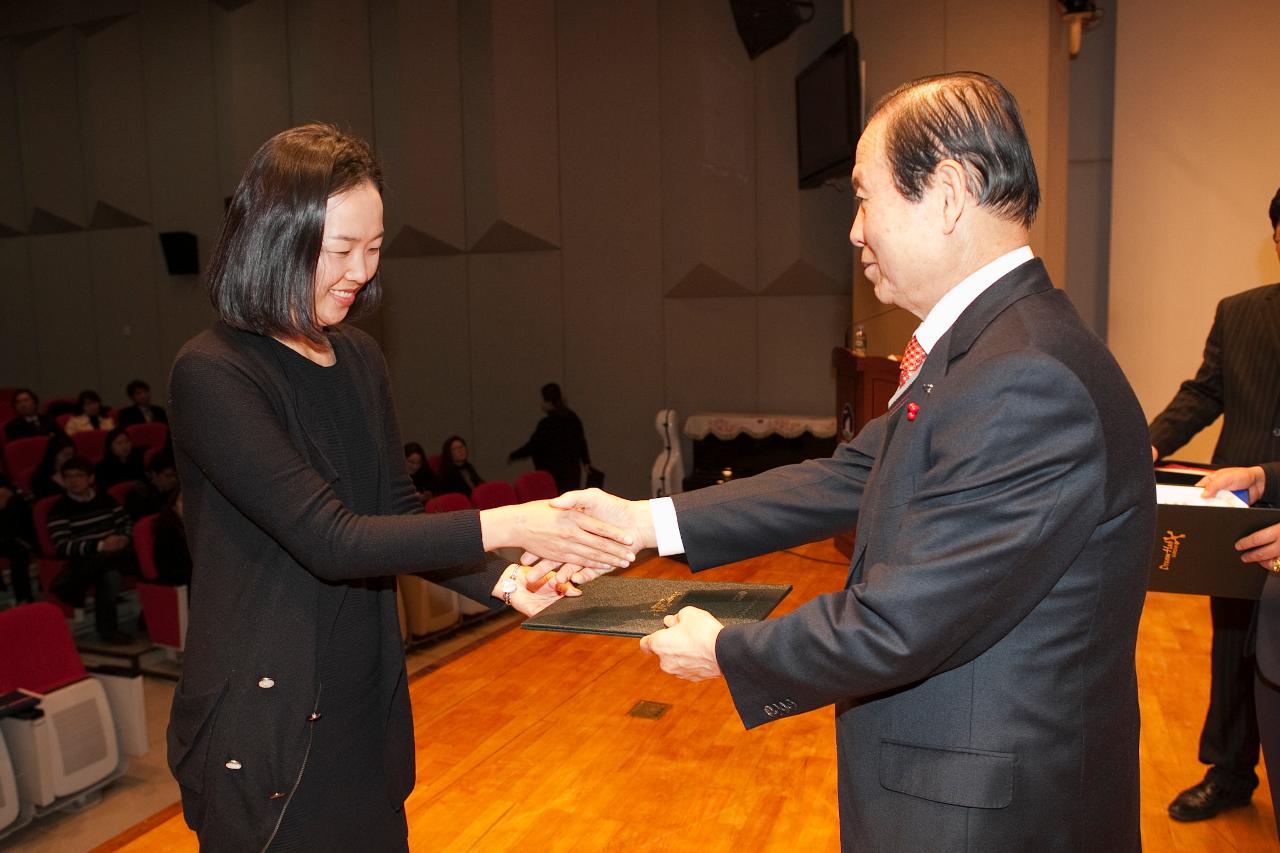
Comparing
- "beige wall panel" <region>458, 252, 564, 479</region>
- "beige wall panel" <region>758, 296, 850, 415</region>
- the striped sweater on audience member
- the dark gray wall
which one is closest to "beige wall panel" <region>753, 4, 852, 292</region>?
the dark gray wall

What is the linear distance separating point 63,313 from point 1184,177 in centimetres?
1126

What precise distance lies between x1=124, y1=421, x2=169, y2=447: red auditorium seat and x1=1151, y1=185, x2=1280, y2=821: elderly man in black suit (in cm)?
791

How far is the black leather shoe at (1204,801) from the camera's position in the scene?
9.37 ft

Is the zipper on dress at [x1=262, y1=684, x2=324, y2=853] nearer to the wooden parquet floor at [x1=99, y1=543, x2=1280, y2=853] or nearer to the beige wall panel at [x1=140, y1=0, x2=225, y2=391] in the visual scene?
the wooden parquet floor at [x1=99, y1=543, x2=1280, y2=853]

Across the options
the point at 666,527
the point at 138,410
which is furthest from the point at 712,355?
the point at 666,527

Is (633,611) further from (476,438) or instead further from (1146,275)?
(476,438)

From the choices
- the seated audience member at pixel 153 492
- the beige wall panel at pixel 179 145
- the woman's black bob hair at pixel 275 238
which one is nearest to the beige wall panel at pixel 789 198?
the seated audience member at pixel 153 492

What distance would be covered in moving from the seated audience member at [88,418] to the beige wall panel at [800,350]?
5698mm

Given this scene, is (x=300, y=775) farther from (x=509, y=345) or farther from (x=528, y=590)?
(x=509, y=345)

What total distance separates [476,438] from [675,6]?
408 cm

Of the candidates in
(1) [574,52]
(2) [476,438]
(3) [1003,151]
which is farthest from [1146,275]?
(3) [1003,151]

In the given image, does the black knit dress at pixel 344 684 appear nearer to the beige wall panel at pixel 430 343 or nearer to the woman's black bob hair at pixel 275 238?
the woman's black bob hair at pixel 275 238

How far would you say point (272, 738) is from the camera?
54.8 inches

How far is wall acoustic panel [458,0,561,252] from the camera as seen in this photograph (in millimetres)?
8398
